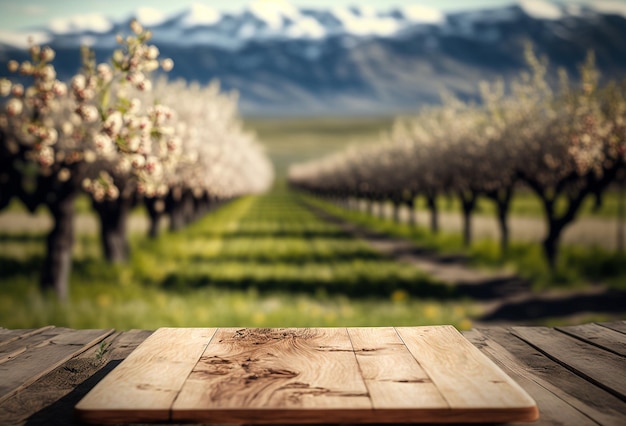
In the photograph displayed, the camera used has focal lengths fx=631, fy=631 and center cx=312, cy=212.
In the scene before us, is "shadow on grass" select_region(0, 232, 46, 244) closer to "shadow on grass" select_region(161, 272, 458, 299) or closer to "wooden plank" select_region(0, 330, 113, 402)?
"shadow on grass" select_region(161, 272, 458, 299)

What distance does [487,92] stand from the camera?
2220cm

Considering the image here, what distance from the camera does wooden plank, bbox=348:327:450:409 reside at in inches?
111

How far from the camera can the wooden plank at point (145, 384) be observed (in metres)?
2.76

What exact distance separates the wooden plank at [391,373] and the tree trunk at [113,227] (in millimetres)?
16278

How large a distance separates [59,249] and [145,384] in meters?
12.6

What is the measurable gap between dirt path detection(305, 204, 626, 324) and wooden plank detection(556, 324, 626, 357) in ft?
27.3

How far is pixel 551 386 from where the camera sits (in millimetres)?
3553

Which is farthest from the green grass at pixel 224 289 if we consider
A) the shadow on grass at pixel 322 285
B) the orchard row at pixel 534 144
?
the orchard row at pixel 534 144

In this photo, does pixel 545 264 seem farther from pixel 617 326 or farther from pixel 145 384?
pixel 145 384

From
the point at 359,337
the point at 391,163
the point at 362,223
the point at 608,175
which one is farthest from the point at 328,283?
A: the point at 362,223

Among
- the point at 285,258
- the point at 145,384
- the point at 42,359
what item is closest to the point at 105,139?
the point at 42,359

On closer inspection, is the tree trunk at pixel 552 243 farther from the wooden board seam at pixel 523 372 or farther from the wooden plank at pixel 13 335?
the wooden plank at pixel 13 335

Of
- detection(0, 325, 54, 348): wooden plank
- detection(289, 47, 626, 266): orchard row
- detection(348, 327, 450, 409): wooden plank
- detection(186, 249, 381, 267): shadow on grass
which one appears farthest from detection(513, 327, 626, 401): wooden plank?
detection(186, 249, 381, 267): shadow on grass

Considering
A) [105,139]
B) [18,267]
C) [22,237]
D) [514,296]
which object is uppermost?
[105,139]
